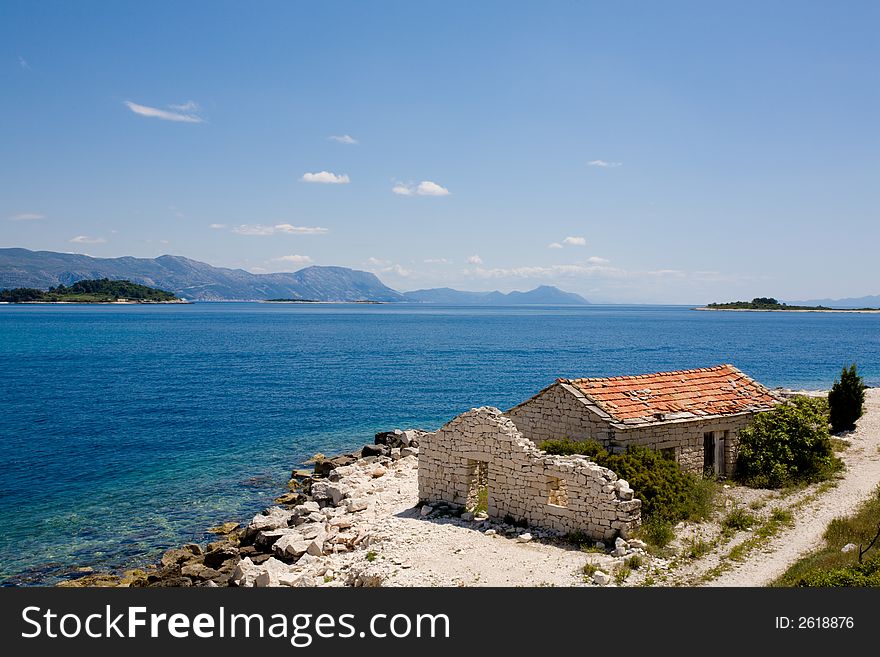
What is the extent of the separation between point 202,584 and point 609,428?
13663 millimetres

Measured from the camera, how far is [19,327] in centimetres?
13325

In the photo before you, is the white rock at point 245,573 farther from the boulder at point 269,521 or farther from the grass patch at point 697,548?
the grass patch at point 697,548

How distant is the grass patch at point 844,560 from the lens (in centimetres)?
1289

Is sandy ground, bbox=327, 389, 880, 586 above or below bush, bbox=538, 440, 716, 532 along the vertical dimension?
below

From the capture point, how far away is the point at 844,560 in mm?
15273

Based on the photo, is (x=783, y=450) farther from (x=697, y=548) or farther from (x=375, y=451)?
(x=375, y=451)

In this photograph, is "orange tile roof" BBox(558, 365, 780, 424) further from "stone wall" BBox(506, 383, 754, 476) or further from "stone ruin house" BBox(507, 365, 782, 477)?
"stone wall" BBox(506, 383, 754, 476)

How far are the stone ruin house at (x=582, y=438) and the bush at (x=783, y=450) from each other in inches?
20.8

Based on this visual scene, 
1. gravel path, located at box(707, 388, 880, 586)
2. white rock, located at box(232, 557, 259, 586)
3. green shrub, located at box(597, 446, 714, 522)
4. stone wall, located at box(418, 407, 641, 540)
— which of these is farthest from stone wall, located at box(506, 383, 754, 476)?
white rock, located at box(232, 557, 259, 586)

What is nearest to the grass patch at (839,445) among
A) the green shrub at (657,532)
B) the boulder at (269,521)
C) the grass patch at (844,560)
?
the grass patch at (844,560)

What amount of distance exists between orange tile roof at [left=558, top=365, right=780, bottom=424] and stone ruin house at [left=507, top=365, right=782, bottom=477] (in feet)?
0.11

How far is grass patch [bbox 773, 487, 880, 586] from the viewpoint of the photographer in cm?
1289
